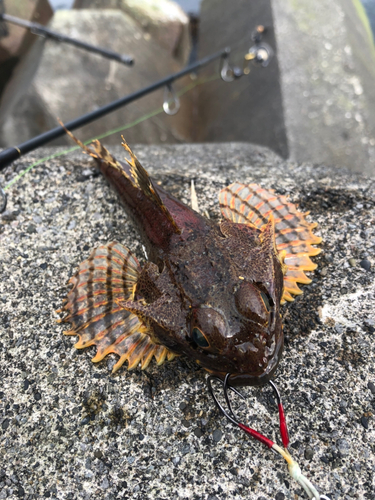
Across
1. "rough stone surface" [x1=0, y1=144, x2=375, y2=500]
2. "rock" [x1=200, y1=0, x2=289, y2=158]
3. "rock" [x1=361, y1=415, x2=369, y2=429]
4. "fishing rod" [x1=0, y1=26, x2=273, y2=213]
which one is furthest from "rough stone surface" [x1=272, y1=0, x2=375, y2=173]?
"rock" [x1=361, y1=415, x2=369, y2=429]

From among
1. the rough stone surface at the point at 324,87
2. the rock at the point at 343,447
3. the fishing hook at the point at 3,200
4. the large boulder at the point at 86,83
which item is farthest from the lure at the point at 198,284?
the large boulder at the point at 86,83

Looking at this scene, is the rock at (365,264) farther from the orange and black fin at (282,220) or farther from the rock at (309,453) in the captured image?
the rock at (309,453)

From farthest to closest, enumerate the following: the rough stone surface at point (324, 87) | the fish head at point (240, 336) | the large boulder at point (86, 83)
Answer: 1. the large boulder at point (86, 83)
2. the rough stone surface at point (324, 87)
3. the fish head at point (240, 336)

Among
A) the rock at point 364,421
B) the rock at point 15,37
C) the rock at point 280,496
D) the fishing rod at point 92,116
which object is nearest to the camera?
the rock at point 280,496

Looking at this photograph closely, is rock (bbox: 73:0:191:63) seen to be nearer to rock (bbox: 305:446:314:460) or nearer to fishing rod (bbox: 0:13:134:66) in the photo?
fishing rod (bbox: 0:13:134:66)

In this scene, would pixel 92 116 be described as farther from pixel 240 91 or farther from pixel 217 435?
pixel 240 91

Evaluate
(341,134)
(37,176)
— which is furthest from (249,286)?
(341,134)
